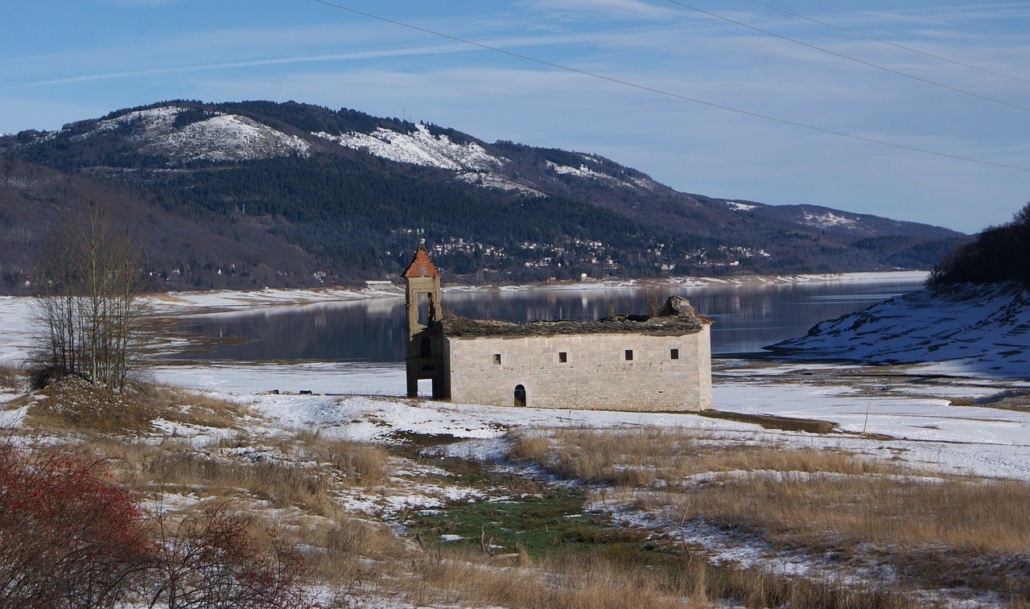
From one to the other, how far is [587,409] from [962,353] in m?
42.4

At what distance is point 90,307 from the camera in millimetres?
32500

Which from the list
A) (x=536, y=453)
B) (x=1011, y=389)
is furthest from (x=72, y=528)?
(x=1011, y=389)

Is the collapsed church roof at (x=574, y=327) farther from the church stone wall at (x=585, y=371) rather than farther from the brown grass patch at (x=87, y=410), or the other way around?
the brown grass patch at (x=87, y=410)

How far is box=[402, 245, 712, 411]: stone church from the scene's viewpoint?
36.8 m

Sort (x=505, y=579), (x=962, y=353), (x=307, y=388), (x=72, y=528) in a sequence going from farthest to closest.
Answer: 1. (x=962, y=353)
2. (x=307, y=388)
3. (x=505, y=579)
4. (x=72, y=528)

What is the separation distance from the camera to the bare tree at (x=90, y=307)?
1225 inches

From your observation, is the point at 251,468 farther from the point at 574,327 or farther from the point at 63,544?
the point at 574,327

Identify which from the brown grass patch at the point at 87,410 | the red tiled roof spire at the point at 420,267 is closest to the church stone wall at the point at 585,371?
the red tiled roof spire at the point at 420,267

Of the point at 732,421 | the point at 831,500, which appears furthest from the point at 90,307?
the point at 831,500

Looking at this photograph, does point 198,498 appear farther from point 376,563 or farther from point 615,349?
point 615,349

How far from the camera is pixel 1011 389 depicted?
50.9 meters

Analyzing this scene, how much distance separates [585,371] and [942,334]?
168ft

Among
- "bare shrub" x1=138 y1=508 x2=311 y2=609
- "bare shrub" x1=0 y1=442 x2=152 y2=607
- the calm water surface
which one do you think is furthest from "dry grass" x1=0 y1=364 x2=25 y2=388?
the calm water surface

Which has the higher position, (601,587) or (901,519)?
(601,587)
